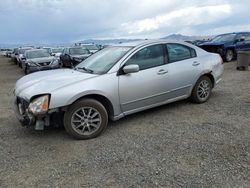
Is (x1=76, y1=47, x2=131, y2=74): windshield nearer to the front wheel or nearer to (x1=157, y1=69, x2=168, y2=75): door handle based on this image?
(x1=157, y1=69, x2=168, y2=75): door handle

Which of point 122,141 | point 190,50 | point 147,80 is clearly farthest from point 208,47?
point 122,141

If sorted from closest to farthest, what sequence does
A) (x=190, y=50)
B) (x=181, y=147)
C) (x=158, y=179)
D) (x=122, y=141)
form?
1. (x=158, y=179)
2. (x=181, y=147)
3. (x=122, y=141)
4. (x=190, y=50)

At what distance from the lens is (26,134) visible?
5199mm

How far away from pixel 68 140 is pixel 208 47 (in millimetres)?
13656

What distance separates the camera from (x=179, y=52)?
621 cm

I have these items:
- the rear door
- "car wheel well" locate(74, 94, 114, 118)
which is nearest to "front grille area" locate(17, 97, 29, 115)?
"car wheel well" locate(74, 94, 114, 118)

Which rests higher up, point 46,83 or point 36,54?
point 36,54

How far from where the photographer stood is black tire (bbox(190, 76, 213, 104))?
6.45m

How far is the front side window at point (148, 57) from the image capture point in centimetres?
548

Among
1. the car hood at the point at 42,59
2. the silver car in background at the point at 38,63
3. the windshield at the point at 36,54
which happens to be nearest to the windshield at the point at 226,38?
the silver car in background at the point at 38,63

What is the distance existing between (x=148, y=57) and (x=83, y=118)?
1808 mm

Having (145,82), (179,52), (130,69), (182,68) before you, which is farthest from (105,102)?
(179,52)

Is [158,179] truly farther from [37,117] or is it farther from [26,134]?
[26,134]

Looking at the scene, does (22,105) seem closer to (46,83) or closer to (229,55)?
(46,83)
